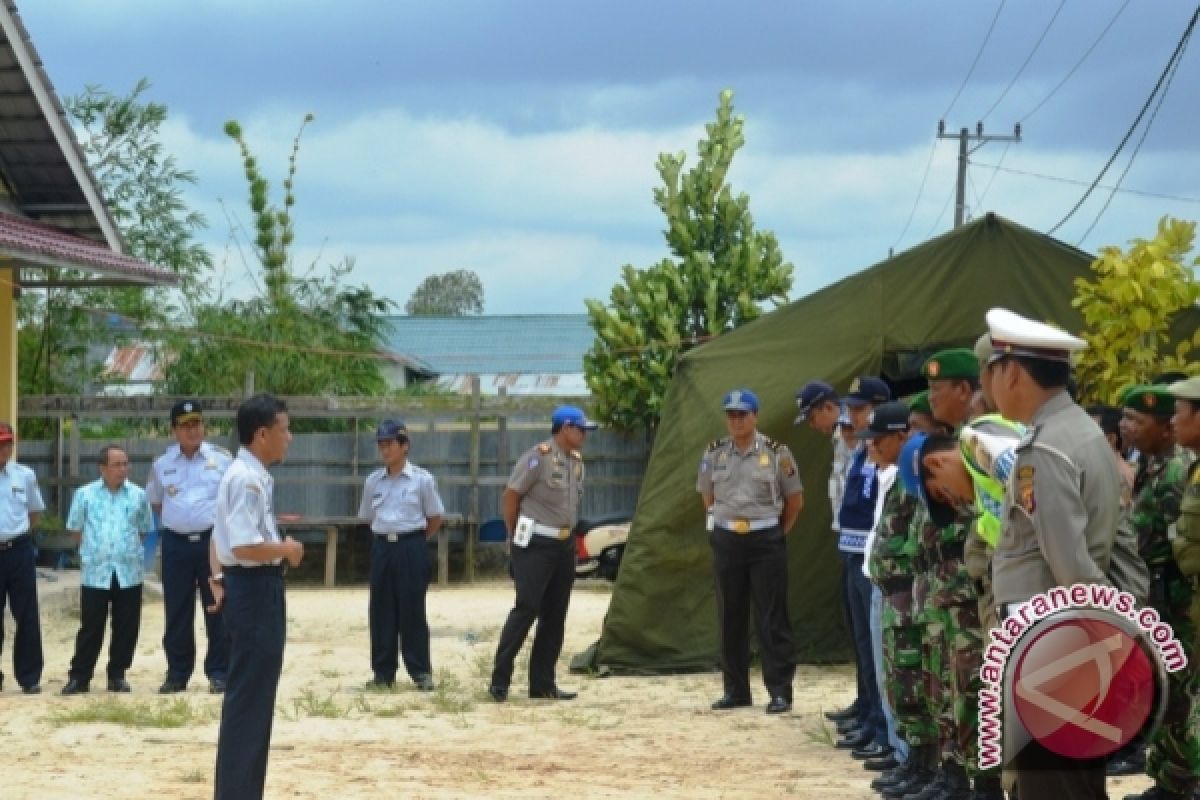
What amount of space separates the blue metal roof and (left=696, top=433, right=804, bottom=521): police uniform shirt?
97.9 ft

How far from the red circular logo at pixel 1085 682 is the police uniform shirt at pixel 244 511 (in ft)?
11.8

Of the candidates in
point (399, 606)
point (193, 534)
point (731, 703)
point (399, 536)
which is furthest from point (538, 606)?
point (193, 534)

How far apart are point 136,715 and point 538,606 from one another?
8.57ft

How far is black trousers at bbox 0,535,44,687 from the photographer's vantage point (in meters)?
12.1

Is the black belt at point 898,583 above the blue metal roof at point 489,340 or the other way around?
the other way around

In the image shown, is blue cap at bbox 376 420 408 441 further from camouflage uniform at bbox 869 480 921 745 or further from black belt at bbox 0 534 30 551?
camouflage uniform at bbox 869 480 921 745

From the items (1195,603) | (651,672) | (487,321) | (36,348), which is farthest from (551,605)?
(487,321)

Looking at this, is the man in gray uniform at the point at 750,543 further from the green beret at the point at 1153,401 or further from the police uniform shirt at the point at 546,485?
the green beret at the point at 1153,401

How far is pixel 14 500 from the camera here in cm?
1197

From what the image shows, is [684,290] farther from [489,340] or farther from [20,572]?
[489,340]

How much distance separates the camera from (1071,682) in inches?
171

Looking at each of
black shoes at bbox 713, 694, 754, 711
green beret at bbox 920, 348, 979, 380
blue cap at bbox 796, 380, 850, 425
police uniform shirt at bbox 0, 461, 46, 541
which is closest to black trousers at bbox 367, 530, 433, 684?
black shoes at bbox 713, 694, 754, 711

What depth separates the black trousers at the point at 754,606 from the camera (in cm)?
1105

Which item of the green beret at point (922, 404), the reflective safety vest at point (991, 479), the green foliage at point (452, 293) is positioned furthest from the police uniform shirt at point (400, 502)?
the green foliage at point (452, 293)
